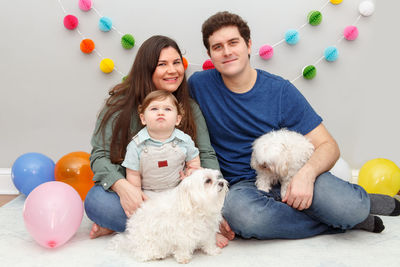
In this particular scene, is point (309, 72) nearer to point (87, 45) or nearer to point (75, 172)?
point (87, 45)

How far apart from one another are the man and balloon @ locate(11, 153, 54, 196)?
102cm

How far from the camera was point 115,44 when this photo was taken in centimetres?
226

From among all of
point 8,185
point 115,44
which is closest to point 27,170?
point 8,185

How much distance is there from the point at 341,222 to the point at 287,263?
333 millimetres

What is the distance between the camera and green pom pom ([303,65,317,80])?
2.19 m

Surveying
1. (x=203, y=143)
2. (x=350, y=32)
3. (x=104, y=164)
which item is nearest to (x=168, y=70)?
(x=203, y=143)

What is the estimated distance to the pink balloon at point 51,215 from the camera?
4.76ft

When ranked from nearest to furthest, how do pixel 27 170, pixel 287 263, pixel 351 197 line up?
pixel 287 263
pixel 351 197
pixel 27 170

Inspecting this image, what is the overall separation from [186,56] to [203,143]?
2.59 feet

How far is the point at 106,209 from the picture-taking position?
5.07 feet

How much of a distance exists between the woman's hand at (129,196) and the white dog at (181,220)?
0.15 ft

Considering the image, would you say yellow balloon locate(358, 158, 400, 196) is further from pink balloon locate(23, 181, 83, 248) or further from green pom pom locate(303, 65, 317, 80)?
pink balloon locate(23, 181, 83, 248)

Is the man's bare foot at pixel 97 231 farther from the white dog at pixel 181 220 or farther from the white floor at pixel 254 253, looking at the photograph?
the white dog at pixel 181 220

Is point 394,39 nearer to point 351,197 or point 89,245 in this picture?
point 351,197
